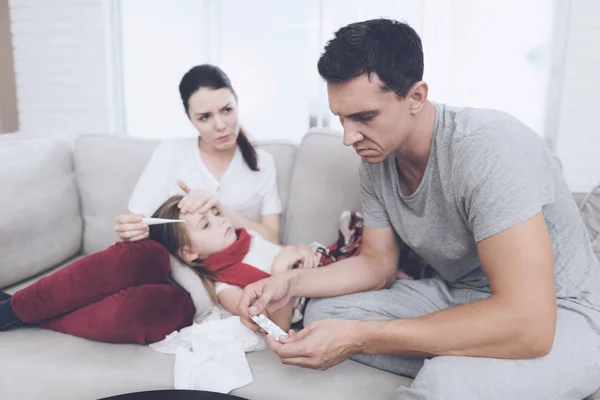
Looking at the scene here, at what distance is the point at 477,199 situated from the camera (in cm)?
98

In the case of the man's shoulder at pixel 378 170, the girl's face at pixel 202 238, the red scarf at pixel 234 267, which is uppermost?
the man's shoulder at pixel 378 170

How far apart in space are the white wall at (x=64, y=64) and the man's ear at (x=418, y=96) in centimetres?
258

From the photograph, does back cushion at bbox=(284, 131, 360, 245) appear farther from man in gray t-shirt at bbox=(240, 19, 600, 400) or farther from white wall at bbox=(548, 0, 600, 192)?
white wall at bbox=(548, 0, 600, 192)

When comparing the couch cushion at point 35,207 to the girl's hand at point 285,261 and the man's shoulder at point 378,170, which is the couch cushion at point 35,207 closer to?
the girl's hand at point 285,261

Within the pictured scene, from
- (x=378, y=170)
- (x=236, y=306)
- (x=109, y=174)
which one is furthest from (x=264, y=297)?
(x=109, y=174)

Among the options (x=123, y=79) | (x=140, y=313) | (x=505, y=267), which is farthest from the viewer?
(x=123, y=79)

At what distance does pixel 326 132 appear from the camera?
1.75m

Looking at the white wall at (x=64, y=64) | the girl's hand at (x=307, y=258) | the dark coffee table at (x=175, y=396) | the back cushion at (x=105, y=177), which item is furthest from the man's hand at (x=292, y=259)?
the white wall at (x=64, y=64)

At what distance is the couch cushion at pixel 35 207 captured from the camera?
1564 mm

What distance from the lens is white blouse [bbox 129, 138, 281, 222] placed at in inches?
64.7

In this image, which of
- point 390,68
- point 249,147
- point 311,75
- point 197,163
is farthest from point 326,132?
point 311,75

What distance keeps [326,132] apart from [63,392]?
1092 millimetres

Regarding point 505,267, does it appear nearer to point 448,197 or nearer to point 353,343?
point 448,197

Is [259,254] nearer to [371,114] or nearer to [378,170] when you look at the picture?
[378,170]
